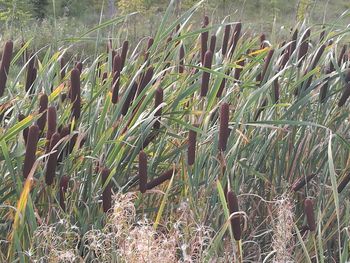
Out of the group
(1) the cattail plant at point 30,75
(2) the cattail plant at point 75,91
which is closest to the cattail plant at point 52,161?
(2) the cattail plant at point 75,91

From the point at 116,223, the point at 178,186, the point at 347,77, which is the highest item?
the point at 347,77

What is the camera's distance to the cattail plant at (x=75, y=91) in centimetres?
170

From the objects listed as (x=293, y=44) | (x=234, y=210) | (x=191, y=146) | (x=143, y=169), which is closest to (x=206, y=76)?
(x=191, y=146)

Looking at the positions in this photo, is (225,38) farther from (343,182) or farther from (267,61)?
(343,182)

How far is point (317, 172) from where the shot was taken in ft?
6.46

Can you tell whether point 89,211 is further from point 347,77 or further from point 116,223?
point 347,77

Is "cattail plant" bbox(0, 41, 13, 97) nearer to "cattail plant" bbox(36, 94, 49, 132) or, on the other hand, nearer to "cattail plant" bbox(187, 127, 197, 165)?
"cattail plant" bbox(36, 94, 49, 132)

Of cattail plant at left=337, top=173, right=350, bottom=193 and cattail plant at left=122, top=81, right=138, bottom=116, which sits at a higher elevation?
cattail plant at left=122, top=81, right=138, bottom=116

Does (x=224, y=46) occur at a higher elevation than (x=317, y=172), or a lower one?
higher

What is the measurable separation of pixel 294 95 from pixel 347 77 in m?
0.25

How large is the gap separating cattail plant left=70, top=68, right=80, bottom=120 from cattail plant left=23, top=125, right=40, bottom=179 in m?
0.31

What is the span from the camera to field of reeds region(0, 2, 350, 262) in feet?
4.84

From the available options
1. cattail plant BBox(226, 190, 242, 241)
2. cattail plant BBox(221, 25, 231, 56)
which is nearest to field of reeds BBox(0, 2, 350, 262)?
cattail plant BBox(226, 190, 242, 241)

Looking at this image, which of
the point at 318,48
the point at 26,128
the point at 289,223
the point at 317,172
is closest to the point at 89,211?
the point at 26,128
